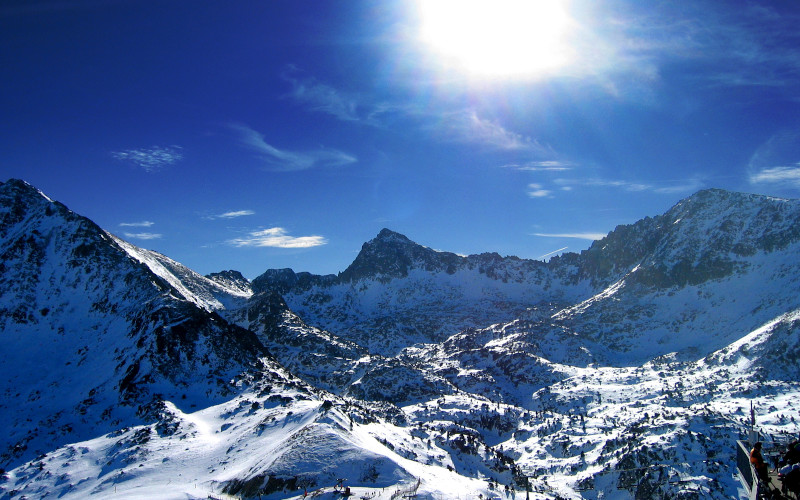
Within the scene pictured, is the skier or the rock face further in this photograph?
the rock face

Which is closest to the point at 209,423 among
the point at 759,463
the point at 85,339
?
the point at 85,339

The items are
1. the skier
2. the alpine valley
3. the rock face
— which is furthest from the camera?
the rock face

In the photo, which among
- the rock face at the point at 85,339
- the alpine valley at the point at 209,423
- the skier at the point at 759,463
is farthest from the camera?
the rock face at the point at 85,339

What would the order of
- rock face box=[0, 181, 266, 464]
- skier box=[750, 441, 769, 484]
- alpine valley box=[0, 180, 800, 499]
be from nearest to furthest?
skier box=[750, 441, 769, 484] < alpine valley box=[0, 180, 800, 499] < rock face box=[0, 181, 266, 464]

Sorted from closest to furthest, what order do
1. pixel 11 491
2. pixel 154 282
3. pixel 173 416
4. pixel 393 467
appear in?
pixel 393 467 < pixel 11 491 < pixel 173 416 < pixel 154 282

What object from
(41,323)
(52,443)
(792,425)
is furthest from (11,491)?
(792,425)

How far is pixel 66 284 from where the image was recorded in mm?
158250

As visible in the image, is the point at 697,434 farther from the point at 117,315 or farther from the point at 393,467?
the point at 117,315

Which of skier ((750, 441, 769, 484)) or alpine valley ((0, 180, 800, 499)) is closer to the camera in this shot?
skier ((750, 441, 769, 484))

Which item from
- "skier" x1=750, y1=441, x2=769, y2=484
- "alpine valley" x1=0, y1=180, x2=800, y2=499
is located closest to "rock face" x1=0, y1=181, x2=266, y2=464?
"alpine valley" x1=0, y1=180, x2=800, y2=499

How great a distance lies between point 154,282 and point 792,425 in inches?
9657

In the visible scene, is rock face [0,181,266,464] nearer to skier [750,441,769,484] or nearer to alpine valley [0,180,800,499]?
alpine valley [0,180,800,499]

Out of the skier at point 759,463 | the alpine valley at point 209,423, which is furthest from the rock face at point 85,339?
the skier at point 759,463

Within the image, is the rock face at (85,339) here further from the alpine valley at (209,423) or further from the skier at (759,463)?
the skier at (759,463)
